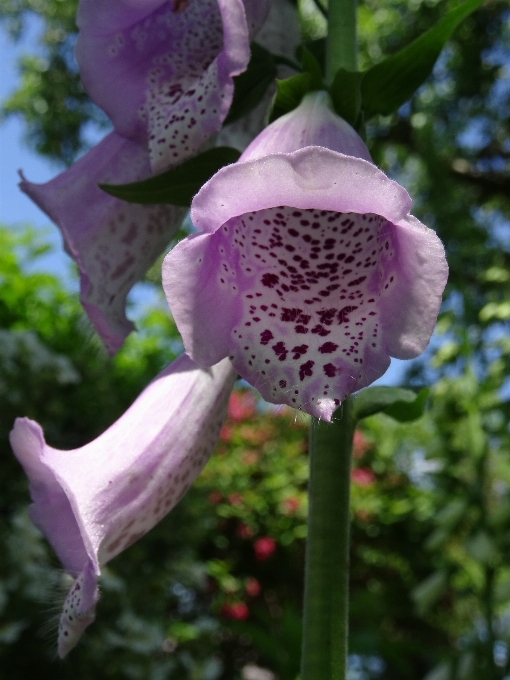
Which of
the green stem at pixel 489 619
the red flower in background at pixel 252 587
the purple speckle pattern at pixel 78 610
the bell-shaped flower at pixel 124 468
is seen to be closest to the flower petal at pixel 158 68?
the bell-shaped flower at pixel 124 468

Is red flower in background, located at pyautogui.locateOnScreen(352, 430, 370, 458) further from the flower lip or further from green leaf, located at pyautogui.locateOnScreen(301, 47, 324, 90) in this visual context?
the flower lip

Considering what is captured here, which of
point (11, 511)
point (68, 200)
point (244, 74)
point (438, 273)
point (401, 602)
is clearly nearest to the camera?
point (438, 273)

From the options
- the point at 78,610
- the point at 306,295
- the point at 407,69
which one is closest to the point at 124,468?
the point at 78,610

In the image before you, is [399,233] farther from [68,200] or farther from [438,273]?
[68,200]

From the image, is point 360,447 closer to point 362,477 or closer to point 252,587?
point 362,477

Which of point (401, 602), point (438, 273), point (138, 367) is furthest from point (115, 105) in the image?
point (401, 602)

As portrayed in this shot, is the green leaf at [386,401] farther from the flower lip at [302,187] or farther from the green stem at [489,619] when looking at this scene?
the green stem at [489,619]
